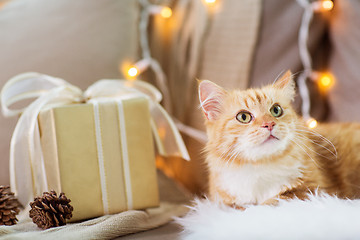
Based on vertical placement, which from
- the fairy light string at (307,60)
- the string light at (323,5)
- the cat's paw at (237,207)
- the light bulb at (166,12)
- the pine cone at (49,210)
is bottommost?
the cat's paw at (237,207)

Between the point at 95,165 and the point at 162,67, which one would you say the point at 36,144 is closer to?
the point at 95,165

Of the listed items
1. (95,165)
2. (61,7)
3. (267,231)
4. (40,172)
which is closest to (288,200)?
A: (267,231)

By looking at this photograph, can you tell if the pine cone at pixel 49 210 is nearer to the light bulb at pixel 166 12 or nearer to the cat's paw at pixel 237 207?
the cat's paw at pixel 237 207

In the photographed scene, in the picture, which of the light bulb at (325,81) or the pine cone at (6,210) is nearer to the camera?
the pine cone at (6,210)

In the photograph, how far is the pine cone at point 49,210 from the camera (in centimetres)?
74

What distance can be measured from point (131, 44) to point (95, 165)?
1.59ft

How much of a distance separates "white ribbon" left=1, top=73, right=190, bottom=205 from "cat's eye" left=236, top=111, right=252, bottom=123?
25 cm

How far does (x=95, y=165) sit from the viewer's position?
32.8 inches

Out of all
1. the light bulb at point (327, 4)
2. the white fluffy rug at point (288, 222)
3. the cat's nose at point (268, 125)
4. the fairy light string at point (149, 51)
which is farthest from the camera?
the fairy light string at point (149, 51)

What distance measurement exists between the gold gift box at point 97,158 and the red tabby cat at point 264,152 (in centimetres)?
17

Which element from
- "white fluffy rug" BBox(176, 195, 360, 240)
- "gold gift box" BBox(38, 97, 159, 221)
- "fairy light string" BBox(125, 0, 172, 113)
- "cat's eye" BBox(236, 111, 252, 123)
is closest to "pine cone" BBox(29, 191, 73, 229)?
"gold gift box" BBox(38, 97, 159, 221)

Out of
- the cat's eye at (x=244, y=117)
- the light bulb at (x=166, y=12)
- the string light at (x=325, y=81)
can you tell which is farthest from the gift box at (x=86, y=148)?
the string light at (x=325, y=81)

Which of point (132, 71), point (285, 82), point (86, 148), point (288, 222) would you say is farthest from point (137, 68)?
point (288, 222)

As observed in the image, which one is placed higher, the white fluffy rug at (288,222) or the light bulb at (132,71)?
the light bulb at (132,71)
